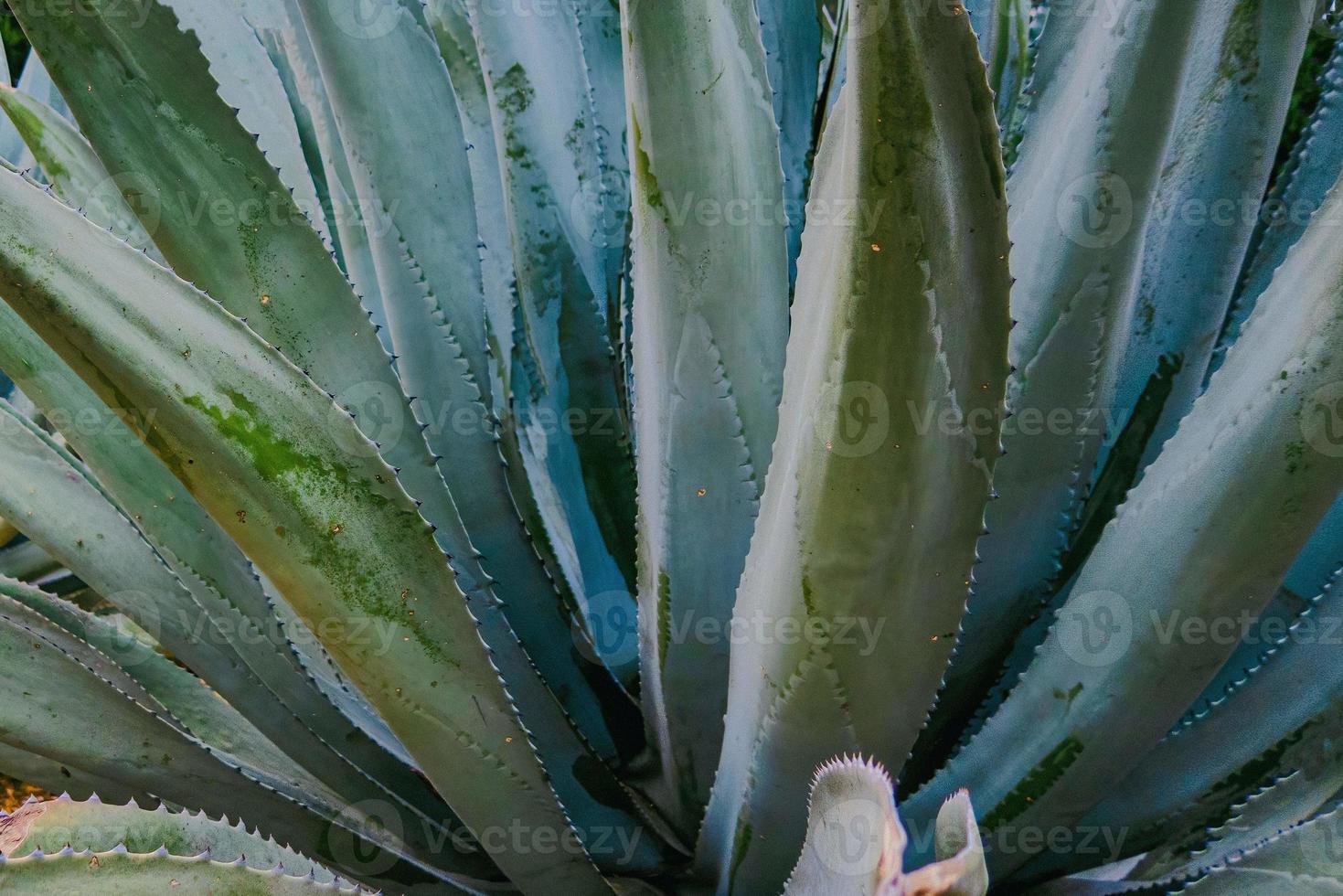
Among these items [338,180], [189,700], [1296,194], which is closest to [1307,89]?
[1296,194]

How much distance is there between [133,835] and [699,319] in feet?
1.95

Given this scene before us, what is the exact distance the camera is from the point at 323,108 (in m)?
1.26

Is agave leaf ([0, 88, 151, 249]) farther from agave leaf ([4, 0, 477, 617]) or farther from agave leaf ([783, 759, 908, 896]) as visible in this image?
agave leaf ([783, 759, 908, 896])

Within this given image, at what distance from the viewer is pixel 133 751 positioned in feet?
3.50

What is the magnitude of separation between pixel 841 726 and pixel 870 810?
0.64 ft

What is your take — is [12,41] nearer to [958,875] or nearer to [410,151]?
[410,151]

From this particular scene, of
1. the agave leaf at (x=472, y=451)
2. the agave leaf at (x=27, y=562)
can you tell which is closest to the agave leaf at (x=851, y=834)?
the agave leaf at (x=472, y=451)

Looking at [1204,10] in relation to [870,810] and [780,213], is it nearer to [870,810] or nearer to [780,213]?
[780,213]

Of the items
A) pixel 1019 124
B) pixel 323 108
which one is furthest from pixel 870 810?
pixel 323 108

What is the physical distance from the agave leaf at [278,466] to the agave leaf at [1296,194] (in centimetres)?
76

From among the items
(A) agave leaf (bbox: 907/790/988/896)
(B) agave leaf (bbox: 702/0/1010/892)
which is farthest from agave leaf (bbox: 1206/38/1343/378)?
(A) agave leaf (bbox: 907/790/988/896)

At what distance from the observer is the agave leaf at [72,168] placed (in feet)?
3.77

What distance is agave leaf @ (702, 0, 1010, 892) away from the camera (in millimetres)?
647

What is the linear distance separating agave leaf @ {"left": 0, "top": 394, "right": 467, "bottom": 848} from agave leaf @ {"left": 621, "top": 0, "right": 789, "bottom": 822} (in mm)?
309
